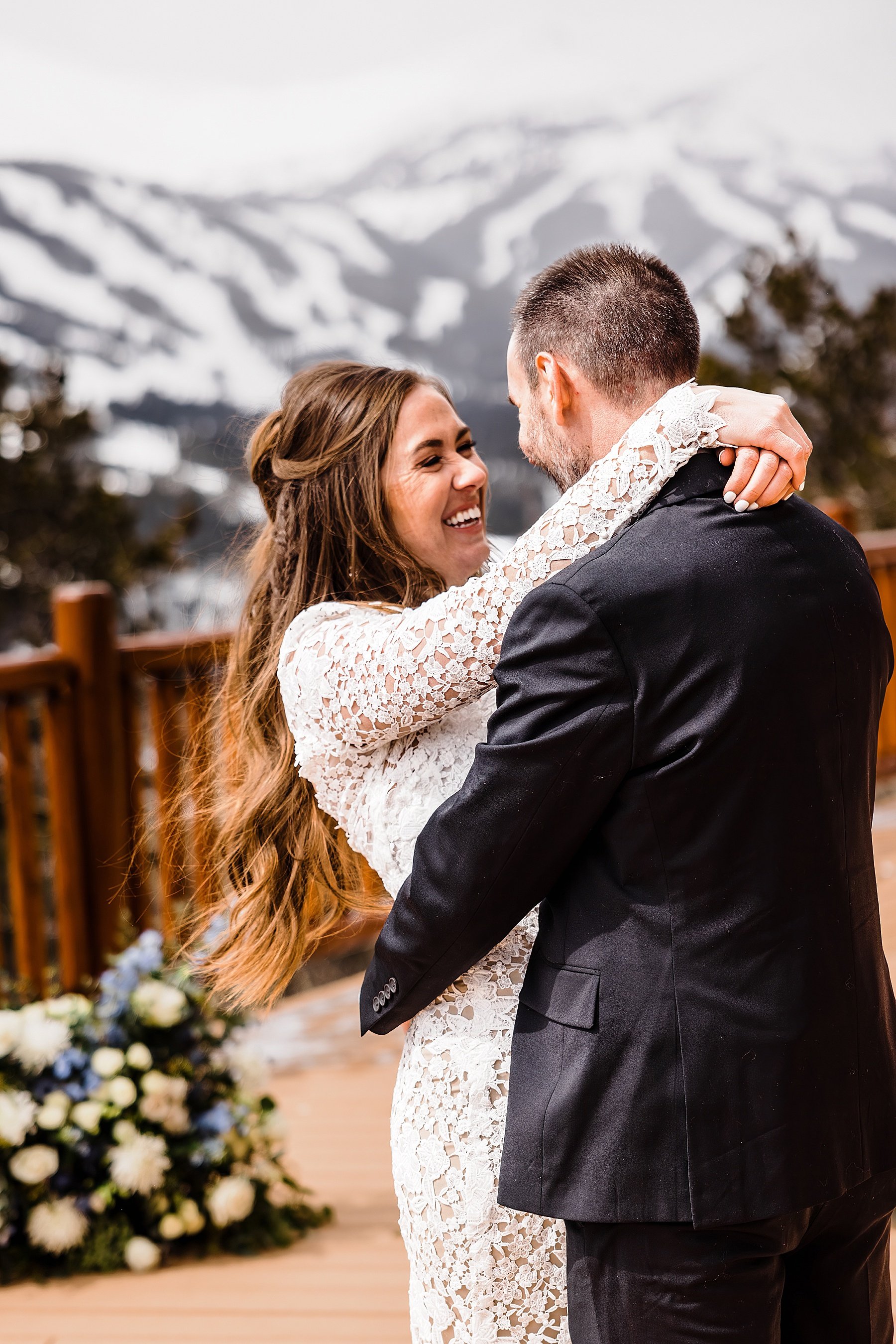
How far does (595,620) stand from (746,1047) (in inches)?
16.8

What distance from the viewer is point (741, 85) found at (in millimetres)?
12258

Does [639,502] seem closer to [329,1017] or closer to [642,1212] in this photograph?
[642,1212]

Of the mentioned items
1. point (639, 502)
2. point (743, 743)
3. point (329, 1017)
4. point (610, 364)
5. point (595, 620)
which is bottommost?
point (329, 1017)

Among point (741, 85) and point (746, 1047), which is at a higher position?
point (741, 85)

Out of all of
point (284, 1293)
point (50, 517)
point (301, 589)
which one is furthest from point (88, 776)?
point (50, 517)

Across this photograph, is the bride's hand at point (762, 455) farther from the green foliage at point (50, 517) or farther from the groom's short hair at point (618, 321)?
the green foliage at point (50, 517)

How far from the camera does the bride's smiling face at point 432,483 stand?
1.90 metres

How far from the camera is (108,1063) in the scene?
300 cm

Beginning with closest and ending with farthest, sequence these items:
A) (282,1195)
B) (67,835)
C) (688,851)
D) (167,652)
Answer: (688,851) → (282,1195) → (67,835) → (167,652)

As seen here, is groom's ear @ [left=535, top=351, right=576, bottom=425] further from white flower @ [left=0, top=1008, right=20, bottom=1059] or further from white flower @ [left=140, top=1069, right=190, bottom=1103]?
white flower @ [left=0, top=1008, right=20, bottom=1059]

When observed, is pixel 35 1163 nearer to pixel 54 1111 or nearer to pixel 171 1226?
pixel 54 1111

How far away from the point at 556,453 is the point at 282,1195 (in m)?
2.59

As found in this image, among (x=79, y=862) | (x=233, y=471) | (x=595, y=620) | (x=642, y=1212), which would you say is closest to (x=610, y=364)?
(x=595, y=620)

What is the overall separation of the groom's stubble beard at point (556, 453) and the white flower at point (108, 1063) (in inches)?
82.4
